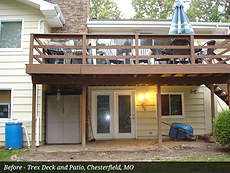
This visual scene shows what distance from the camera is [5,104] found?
7465 mm

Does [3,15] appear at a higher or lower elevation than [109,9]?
lower

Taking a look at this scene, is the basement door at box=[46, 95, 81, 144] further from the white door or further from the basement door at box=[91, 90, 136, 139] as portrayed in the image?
the white door

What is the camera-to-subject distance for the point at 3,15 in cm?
776

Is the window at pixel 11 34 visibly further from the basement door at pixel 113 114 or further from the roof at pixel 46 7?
the basement door at pixel 113 114

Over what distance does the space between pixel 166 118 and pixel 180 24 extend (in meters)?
4.05

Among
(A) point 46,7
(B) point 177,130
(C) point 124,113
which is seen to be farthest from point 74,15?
(B) point 177,130

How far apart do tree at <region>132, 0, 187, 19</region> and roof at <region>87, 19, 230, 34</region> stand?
44.5 feet

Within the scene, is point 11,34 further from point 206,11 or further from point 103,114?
point 206,11

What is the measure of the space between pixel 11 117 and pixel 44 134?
1324 millimetres

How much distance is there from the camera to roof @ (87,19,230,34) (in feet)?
28.4

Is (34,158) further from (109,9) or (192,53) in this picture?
(109,9)

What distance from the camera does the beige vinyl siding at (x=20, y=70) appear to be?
7.29 metres

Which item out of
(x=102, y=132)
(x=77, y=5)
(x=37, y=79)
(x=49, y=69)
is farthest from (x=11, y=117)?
(x=77, y=5)

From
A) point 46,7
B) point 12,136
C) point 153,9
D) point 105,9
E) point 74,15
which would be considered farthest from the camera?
point 153,9
